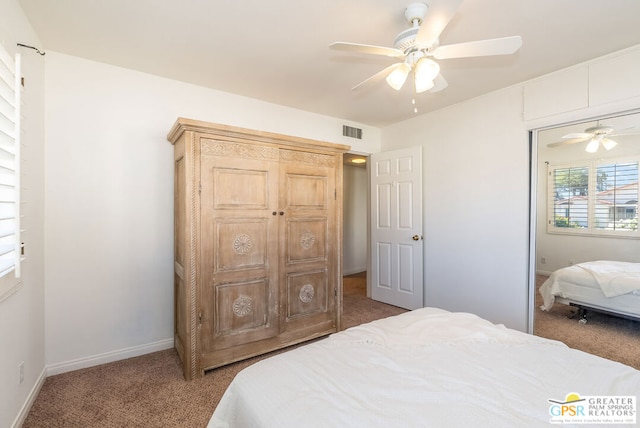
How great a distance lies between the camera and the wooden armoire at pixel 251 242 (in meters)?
2.24

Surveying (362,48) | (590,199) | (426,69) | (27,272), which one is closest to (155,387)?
(27,272)

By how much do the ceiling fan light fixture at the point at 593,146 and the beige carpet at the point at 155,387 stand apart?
4.74 ft

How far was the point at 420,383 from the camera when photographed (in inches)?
Result: 45.0

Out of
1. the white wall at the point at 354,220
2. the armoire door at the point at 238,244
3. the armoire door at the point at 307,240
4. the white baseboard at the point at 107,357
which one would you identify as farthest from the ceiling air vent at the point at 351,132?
the white baseboard at the point at 107,357

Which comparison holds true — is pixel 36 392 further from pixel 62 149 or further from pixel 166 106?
pixel 166 106

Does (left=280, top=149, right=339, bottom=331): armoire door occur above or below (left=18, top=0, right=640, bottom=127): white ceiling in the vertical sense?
below

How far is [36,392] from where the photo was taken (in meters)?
2.01

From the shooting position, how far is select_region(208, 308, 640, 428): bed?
38.2 inches

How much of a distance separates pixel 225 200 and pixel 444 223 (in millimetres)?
2559

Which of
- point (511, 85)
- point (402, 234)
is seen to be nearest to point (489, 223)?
point (402, 234)

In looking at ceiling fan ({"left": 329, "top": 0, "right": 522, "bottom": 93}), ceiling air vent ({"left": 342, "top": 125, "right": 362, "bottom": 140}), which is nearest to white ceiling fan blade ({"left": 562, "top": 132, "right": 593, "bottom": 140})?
ceiling fan ({"left": 329, "top": 0, "right": 522, "bottom": 93})

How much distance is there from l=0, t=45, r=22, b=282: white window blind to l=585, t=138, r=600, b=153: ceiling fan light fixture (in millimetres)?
3879

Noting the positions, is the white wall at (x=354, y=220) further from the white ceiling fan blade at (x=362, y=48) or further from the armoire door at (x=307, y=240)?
the white ceiling fan blade at (x=362, y=48)

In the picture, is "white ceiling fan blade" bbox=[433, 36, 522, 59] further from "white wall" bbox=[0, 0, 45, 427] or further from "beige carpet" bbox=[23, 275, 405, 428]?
"beige carpet" bbox=[23, 275, 405, 428]
